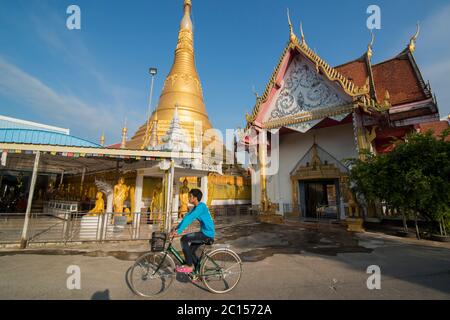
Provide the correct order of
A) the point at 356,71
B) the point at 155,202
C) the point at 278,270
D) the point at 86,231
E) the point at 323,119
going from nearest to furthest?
1. the point at 278,270
2. the point at 86,231
3. the point at 155,202
4. the point at 323,119
5. the point at 356,71

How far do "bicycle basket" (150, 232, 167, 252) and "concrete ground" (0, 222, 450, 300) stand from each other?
2.36ft

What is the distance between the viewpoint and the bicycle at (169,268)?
3.46 m

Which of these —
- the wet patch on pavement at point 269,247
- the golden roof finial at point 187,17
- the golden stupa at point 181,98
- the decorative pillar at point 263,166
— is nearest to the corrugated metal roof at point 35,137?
the golden stupa at point 181,98

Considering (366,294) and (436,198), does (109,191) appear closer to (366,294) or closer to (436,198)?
(366,294)

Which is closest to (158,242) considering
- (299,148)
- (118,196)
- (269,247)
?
(269,247)

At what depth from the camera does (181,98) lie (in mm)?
19422

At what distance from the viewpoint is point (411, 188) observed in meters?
6.98

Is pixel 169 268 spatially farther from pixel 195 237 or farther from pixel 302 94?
pixel 302 94

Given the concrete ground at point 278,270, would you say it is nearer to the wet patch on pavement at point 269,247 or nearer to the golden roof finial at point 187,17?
the wet patch on pavement at point 269,247

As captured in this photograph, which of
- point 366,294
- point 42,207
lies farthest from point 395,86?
point 42,207

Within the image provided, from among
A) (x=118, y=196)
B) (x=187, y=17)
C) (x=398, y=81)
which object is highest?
(x=187, y=17)

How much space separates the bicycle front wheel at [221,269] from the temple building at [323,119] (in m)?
8.22

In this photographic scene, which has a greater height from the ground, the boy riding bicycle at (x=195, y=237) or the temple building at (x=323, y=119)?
the temple building at (x=323, y=119)

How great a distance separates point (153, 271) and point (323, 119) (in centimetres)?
1110
